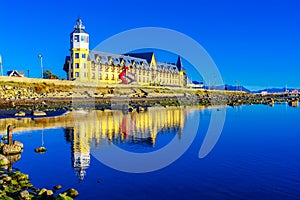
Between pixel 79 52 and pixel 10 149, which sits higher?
pixel 79 52

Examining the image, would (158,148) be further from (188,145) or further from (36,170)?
(36,170)

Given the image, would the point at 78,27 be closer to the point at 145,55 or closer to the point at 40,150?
the point at 145,55

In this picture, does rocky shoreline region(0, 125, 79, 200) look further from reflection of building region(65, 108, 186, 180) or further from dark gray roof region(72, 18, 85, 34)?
dark gray roof region(72, 18, 85, 34)

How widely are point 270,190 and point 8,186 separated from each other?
41.4 feet

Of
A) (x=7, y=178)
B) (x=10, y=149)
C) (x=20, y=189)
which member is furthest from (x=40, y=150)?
(x=20, y=189)

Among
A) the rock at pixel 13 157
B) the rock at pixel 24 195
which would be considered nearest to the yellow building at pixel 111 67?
the rock at pixel 13 157

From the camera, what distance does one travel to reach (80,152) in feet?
79.9

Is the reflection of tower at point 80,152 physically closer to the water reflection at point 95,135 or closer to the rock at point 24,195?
the water reflection at point 95,135

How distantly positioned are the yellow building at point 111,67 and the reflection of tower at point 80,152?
216 ft

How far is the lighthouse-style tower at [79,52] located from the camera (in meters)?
96.1

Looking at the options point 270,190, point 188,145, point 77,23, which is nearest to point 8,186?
point 270,190

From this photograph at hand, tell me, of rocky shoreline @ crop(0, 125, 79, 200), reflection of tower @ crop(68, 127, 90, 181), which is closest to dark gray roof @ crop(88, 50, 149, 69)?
reflection of tower @ crop(68, 127, 90, 181)

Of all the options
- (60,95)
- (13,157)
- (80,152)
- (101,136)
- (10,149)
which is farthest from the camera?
(60,95)

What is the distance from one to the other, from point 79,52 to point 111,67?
17.9 meters
